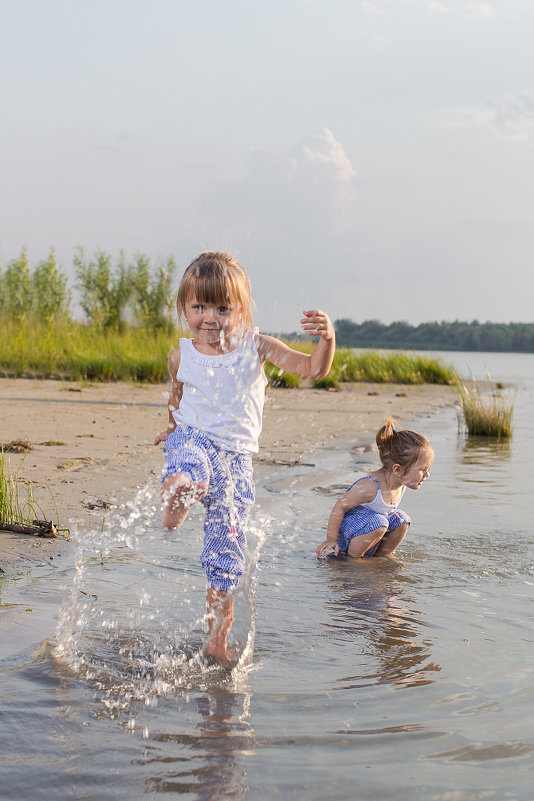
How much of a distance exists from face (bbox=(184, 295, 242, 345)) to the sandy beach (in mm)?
1763

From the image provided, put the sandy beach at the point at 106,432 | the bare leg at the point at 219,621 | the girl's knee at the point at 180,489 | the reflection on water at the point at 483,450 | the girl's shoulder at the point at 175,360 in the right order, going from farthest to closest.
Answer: the reflection on water at the point at 483,450 < the sandy beach at the point at 106,432 < the girl's shoulder at the point at 175,360 < the bare leg at the point at 219,621 < the girl's knee at the point at 180,489

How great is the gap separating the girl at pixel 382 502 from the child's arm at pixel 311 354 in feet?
5.66

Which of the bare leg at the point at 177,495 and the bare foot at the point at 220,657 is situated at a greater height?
the bare leg at the point at 177,495

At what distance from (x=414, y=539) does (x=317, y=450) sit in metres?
3.84

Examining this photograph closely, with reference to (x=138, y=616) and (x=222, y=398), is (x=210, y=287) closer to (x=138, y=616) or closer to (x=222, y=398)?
(x=222, y=398)

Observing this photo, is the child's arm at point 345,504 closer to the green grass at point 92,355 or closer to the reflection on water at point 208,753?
the reflection on water at point 208,753

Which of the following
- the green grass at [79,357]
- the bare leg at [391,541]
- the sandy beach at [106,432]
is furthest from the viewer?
the green grass at [79,357]

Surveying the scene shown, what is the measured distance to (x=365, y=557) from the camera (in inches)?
197

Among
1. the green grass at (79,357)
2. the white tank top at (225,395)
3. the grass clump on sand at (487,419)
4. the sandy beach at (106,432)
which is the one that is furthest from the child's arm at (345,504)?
the green grass at (79,357)

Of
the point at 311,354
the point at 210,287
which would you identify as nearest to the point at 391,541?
the point at 311,354

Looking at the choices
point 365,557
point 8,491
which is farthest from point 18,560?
point 365,557

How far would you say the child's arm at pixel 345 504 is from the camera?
16.3 feet

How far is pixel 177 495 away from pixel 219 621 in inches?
27.0

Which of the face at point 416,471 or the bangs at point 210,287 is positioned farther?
the face at point 416,471
